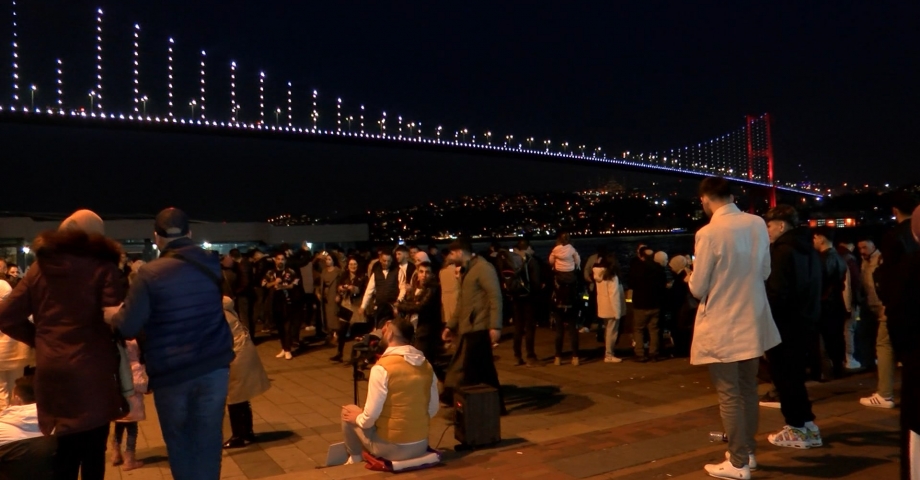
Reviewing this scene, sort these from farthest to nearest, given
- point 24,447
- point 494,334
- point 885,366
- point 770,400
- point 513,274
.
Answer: point 513,274, point 494,334, point 770,400, point 885,366, point 24,447

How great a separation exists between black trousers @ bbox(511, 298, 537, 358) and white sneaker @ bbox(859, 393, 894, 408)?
4.09 meters

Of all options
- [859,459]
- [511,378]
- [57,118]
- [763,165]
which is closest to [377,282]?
[511,378]

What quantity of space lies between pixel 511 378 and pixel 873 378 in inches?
143

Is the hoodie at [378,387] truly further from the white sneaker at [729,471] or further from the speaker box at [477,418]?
the white sneaker at [729,471]

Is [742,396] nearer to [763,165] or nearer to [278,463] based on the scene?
[278,463]

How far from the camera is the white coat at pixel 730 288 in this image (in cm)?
417

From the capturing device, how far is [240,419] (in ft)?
19.9

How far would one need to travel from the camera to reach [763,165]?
209ft

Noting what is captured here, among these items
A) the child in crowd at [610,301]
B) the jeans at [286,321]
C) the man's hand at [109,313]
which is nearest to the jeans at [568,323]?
the child in crowd at [610,301]

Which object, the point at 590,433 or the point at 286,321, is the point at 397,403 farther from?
the point at 286,321

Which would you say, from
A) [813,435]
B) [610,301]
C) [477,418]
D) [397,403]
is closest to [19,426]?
[397,403]

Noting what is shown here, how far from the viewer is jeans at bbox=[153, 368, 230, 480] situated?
321 centimetres

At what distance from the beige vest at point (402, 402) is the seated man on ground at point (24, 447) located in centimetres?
193

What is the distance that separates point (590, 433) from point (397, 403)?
1.73 meters
